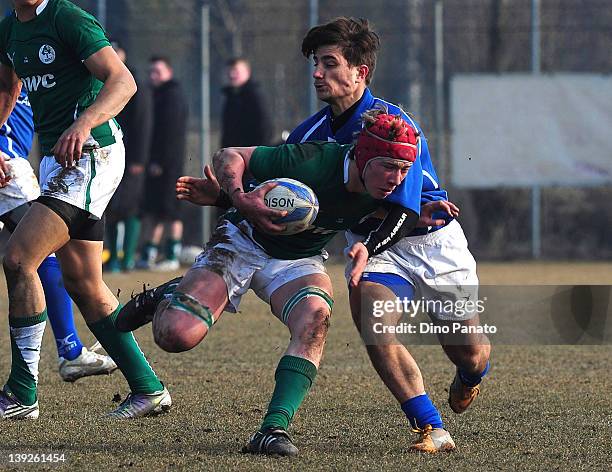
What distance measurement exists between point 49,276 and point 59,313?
22 centimetres

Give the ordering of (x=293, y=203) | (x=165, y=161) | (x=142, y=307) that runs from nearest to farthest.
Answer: (x=293, y=203)
(x=142, y=307)
(x=165, y=161)

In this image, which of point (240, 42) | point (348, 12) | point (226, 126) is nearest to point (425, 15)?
point (348, 12)

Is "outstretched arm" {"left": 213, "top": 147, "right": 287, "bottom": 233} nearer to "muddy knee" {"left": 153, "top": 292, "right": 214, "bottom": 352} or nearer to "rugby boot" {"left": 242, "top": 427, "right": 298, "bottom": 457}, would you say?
"muddy knee" {"left": 153, "top": 292, "right": 214, "bottom": 352}

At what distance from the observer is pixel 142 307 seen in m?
5.46

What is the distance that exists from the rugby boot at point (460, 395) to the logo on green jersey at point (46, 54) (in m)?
2.30

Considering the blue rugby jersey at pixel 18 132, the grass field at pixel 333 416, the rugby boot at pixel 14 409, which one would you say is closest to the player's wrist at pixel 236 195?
the grass field at pixel 333 416

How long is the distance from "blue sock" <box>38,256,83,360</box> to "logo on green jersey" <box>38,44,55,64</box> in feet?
4.59

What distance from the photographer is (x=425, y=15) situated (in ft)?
57.6

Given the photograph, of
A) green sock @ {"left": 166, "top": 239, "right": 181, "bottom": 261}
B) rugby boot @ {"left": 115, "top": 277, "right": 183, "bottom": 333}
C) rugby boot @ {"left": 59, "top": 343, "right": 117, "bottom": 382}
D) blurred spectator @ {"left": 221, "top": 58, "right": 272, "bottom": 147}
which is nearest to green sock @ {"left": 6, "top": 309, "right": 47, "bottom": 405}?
rugby boot @ {"left": 115, "top": 277, "right": 183, "bottom": 333}

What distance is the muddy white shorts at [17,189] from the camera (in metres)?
6.71

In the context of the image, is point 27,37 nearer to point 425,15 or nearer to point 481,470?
point 481,470

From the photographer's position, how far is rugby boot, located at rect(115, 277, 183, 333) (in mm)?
5383

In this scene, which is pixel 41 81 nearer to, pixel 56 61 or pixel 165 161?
pixel 56 61

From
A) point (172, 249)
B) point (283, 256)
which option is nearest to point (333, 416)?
point (283, 256)
